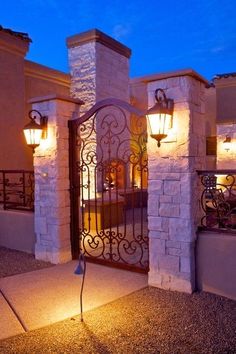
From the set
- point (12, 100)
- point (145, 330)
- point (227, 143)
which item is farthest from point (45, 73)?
point (145, 330)

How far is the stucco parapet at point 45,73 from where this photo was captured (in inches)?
381

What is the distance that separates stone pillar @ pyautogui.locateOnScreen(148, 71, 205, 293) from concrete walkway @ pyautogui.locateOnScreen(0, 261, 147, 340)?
0.54 meters

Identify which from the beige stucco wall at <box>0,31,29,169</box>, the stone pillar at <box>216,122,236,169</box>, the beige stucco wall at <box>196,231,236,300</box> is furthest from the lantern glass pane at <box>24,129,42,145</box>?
the stone pillar at <box>216,122,236,169</box>

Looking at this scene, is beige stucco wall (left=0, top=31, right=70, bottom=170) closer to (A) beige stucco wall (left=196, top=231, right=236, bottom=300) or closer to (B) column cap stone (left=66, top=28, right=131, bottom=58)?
(B) column cap stone (left=66, top=28, right=131, bottom=58)

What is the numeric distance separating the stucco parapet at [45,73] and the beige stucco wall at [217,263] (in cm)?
768

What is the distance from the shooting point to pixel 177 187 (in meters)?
4.14

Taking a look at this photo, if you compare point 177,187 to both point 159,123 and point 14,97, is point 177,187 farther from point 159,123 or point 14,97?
point 14,97

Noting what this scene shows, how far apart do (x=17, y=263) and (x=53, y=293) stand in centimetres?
162

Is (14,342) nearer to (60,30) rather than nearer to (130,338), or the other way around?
(130,338)

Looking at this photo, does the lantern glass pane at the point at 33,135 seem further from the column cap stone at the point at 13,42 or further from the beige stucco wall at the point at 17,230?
the column cap stone at the point at 13,42

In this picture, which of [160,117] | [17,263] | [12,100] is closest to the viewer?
[160,117]

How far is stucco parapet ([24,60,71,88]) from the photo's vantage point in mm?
9672

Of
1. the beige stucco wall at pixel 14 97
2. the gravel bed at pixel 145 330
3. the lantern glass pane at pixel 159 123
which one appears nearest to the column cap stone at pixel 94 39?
the beige stucco wall at pixel 14 97

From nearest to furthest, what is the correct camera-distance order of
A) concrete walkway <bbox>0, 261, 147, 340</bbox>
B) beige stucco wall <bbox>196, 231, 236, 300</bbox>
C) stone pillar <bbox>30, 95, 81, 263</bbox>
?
concrete walkway <bbox>0, 261, 147, 340</bbox> < beige stucco wall <bbox>196, 231, 236, 300</bbox> < stone pillar <bbox>30, 95, 81, 263</bbox>
